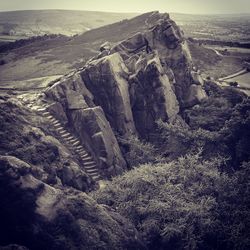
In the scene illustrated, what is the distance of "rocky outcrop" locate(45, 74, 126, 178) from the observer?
31.3m

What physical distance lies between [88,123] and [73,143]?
229 centimetres

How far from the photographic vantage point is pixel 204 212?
24.2 meters

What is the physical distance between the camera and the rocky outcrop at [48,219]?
1966cm

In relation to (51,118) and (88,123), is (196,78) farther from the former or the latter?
(51,118)

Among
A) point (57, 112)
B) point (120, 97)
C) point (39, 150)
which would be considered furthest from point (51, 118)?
point (120, 97)

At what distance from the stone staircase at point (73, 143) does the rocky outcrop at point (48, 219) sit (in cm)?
788

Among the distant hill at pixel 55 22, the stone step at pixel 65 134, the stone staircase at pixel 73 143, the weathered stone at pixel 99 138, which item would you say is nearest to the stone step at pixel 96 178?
the stone staircase at pixel 73 143

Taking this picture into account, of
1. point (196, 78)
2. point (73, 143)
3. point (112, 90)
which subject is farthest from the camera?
point (196, 78)

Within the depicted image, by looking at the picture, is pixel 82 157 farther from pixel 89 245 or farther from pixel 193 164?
pixel 89 245

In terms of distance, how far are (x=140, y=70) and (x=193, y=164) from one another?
38.1 ft

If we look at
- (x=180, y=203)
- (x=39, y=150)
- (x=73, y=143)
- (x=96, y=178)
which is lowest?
(x=96, y=178)

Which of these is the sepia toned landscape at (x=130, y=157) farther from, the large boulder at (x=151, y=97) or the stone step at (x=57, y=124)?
the stone step at (x=57, y=124)

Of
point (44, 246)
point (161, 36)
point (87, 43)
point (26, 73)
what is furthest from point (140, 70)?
point (87, 43)

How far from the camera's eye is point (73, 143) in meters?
31.9
